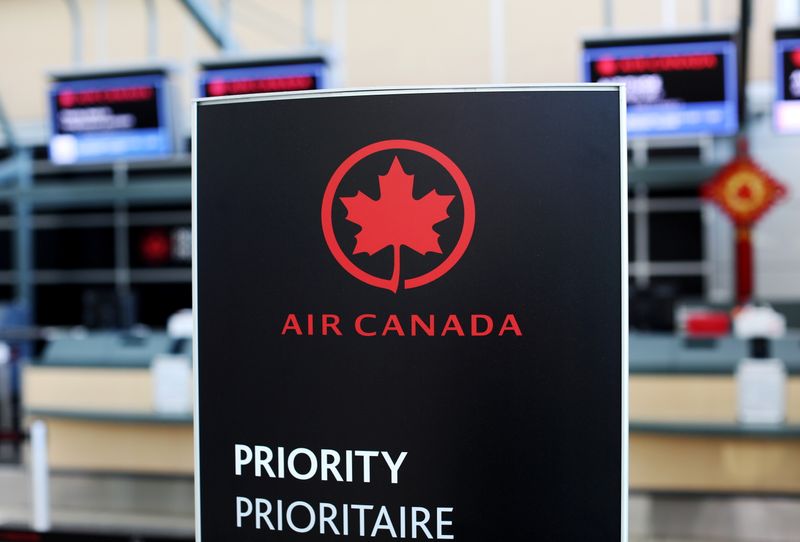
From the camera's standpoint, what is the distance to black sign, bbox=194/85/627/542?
119 centimetres

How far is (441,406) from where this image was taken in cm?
121

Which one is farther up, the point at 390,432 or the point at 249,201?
the point at 249,201

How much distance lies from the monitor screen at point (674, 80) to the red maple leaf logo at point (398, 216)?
4.49 meters

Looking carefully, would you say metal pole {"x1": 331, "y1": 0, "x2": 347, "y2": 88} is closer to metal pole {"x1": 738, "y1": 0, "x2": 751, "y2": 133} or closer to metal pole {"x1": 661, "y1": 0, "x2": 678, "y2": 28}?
metal pole {"x1": 661, "y1": 0, "x2": 678, "y2": 28}

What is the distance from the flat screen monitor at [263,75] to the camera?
19.6 ft

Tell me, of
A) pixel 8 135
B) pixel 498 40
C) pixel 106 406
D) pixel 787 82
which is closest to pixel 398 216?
pixel 106 406

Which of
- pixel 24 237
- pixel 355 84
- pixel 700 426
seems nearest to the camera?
pixel 700 426

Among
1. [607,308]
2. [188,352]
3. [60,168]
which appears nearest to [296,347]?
[607,308]

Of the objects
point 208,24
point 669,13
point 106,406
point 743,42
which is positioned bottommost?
point 106,406

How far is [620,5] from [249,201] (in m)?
7.46

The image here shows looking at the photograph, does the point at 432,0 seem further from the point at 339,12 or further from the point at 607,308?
the point at 607,308

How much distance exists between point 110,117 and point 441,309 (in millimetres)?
5874

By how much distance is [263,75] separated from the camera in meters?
6.05

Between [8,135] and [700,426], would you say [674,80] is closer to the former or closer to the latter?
[700,426]
